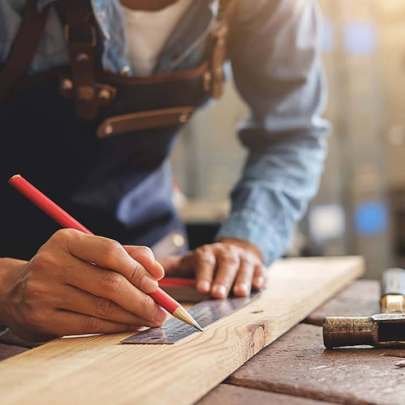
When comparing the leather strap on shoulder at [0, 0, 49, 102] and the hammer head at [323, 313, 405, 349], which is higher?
the leather strap on shoulder at [0, 0, 49, 102]

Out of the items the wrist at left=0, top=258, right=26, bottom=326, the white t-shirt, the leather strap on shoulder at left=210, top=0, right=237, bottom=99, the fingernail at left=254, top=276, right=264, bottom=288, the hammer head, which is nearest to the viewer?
the hammer head

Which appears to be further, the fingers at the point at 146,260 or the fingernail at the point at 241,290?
the fingernail at the point at 241,290

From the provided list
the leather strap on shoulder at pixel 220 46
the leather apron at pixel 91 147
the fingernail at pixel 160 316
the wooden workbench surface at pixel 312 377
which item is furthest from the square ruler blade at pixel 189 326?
the leather strap on shoulder at pixel 220 46

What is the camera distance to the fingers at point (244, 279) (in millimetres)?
1463

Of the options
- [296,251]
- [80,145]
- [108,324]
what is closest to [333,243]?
[296,251]

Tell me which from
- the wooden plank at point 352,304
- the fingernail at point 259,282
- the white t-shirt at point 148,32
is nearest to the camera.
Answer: the wooden plank at point 352,304

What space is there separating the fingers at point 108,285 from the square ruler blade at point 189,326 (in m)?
0.04

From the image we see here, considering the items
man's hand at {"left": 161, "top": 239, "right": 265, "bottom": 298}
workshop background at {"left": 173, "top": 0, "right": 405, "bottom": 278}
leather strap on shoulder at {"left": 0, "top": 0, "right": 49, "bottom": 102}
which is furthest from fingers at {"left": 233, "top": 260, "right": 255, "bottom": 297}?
workshop background at {"left": 173, "top": 0, "right": 405, "bottom": 278}

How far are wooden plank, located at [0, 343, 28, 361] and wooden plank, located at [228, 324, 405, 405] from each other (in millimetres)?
456

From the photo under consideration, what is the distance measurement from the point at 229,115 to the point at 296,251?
69.5 inches

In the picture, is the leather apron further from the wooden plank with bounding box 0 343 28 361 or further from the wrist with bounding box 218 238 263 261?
the wooden plank with bounding box 0 343 28 361

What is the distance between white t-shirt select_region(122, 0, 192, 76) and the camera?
5.50ft

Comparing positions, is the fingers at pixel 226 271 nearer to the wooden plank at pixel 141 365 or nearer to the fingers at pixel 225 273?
the fingers at pixel 225 273

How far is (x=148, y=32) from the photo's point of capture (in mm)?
1702
